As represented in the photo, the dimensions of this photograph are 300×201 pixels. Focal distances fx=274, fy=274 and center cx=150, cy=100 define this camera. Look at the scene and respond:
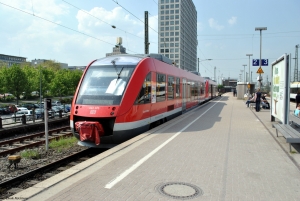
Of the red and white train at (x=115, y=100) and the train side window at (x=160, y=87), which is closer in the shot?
the red and white train at (x=115, y=100)

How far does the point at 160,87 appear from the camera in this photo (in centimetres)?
1146

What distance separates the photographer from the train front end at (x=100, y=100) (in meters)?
8.29

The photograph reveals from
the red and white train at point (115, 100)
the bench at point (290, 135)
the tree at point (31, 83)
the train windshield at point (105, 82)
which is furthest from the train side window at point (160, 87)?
the tree at point (31, 83)

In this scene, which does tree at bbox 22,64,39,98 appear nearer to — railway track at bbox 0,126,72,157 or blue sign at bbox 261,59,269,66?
railway track at bbox 0,126,72,157

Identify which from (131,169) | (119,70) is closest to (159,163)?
(131,169)

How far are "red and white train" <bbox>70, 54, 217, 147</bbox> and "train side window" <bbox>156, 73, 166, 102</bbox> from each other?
0.04 m

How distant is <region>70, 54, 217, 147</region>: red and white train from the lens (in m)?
8.38

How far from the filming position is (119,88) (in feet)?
29.2

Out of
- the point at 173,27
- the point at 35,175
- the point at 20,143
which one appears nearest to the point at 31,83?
the point at 20,143

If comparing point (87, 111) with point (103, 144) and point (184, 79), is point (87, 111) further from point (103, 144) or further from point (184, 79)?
point (184, 79)

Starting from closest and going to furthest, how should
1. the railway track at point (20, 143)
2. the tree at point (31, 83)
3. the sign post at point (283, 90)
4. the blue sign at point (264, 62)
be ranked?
the sign post at point (283, 90) < the railway track at point (20, 143) < the blue sign at point (264, 62) < the tree at point (31, 83)

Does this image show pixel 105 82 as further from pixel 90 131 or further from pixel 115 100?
pixel 90 131

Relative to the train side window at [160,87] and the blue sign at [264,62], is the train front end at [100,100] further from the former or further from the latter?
the blue sign at [264,62]

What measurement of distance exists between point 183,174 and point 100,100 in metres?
4.42
